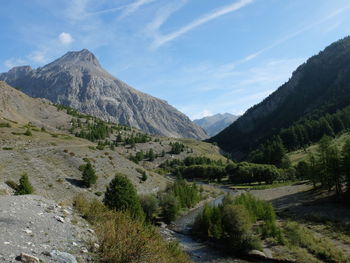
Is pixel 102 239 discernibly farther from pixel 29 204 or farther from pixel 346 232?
pixel 346 232

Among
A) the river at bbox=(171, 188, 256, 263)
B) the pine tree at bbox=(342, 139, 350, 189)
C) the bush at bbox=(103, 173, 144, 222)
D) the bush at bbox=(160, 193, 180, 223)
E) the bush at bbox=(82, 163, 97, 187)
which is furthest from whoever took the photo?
the pine tree at bbox=(342, 139, 350, 189)

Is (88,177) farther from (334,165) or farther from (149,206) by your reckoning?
(334,165)

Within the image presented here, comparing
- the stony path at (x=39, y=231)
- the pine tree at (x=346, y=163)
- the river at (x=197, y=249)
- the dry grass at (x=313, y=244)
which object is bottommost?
the dry grass at (x=313, y=244)

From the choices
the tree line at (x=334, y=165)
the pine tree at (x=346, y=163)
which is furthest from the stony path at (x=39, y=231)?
the tree line at (x=334, y=165)

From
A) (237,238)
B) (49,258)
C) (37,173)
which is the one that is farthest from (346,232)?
(37,173)

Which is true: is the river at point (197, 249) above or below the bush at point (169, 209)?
below

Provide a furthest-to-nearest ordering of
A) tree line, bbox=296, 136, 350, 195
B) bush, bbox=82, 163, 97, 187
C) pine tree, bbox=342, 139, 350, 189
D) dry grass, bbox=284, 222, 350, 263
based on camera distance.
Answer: tree line, bbox=296, 136, 350, 195
pine tree, bbox=342, 139, 350, 189
bush, bbox=82, 163, 97, 187
dry grass, bbox=284, 222, 350, 263

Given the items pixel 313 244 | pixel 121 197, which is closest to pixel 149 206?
pixel 121 197

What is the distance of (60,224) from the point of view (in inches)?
635

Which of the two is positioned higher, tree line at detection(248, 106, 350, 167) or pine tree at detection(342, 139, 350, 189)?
tree line at detection(248, 106, 350, 167)

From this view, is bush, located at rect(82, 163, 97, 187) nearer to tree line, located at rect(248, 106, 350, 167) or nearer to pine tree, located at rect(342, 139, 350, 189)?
pine tree, located at rect(342, 139, 350, 189)

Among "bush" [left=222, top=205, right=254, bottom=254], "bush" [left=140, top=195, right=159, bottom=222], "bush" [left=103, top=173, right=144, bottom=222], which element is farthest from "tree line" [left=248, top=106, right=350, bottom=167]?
"bush" [left=103, top=173, right=144, bottom=222]

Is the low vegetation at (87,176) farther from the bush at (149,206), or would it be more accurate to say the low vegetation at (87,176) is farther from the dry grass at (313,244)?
the dry grass at (313,244)

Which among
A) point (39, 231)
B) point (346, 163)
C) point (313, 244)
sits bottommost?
point (313, 244)
